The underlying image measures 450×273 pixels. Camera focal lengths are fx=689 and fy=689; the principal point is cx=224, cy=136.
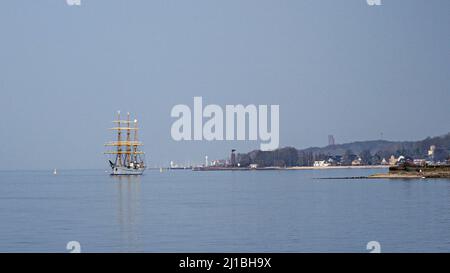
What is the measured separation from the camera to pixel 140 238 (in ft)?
122

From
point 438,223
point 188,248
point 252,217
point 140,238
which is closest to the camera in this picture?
point 188,248

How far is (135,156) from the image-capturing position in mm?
188500

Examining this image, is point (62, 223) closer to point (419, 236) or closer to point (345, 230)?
point (345, 230)

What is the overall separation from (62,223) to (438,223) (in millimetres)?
24928

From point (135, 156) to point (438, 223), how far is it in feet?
488

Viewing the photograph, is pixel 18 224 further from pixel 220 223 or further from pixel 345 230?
pixel 345 230
